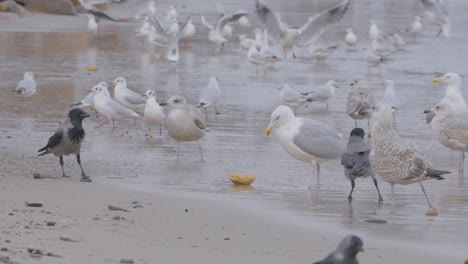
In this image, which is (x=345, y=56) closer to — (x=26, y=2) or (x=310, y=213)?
(x=26, y=2)

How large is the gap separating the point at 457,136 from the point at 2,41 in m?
14.8

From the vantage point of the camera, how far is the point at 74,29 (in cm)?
A: 2739

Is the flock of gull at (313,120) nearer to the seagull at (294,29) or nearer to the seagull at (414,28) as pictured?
the seagull at (294,29)

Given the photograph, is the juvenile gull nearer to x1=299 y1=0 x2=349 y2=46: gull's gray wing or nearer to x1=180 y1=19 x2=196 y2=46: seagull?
x1=299 y1=0 x2=349 y2=46: gull's gray wing

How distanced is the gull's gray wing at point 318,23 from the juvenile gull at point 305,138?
8529mm

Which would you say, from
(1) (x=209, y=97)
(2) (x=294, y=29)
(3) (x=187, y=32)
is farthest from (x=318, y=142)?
(3) (x=187, y=32)

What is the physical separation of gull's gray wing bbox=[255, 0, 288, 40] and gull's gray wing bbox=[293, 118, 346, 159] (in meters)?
9.38

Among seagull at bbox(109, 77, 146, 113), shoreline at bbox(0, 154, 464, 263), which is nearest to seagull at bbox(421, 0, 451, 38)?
seagull at bbox(109, 77, 146, 113)

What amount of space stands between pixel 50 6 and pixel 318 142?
2350cm

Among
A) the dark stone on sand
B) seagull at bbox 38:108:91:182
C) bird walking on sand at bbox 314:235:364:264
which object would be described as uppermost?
the dark stone on sand

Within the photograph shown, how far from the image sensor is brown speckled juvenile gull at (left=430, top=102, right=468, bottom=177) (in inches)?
404

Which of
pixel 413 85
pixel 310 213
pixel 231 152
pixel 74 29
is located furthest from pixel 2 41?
pixel 310 213

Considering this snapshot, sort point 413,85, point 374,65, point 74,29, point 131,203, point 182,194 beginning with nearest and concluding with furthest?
point 131,203, point 182,194, point 413,85, point 374,65, point 74,29

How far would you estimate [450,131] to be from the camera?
10.4 meters
